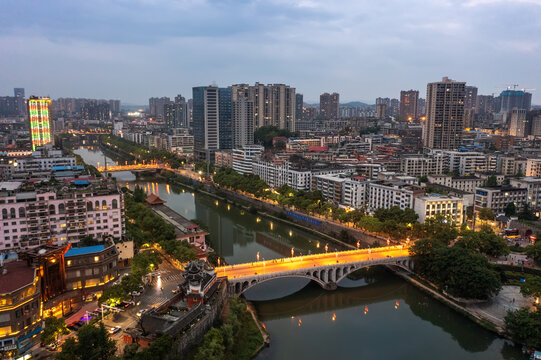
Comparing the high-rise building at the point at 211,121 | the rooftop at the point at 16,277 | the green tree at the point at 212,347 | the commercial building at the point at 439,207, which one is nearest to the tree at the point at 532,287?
the commercial building at the point at 439,207

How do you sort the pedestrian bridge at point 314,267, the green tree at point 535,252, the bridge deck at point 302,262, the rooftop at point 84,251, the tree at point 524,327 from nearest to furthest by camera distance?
the tree at point 524,327 → the rooftop at point 84,251 → the pedestrian bridge at point 314,267 → the bridge deck at point 302,262 → the green tree at point 535,252

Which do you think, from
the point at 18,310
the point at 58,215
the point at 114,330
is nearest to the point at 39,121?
the point at 58,215

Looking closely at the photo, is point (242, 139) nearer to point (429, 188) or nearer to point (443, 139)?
point (443, 139)

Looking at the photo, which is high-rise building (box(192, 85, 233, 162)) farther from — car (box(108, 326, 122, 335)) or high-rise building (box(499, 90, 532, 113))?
high-rise building (box(499, 90, 532, 113))

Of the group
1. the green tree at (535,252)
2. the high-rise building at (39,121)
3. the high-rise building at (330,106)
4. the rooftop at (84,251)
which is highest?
the high-rise building at (330,106)

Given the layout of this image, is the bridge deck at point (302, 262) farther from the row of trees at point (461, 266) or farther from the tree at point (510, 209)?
the tree at point (510, 209)

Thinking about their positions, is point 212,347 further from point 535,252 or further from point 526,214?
point 526,214
